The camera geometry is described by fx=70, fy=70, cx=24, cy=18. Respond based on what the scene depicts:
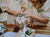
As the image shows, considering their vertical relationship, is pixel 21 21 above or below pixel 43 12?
below

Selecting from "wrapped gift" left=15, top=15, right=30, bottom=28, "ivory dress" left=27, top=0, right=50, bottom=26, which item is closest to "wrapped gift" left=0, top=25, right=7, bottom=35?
"wrapped gift" left=15, top=15, right=30, bottom=28

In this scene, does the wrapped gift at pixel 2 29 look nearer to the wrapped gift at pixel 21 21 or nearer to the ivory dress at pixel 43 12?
the wrapped gift at pixel 21 21

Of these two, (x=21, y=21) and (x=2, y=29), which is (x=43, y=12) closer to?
(x=21, y=21)

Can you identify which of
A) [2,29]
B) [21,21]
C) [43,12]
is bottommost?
[2,29]


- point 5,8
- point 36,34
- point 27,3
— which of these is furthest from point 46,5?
point 5,8

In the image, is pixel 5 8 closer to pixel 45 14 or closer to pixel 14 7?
pixel 14 7

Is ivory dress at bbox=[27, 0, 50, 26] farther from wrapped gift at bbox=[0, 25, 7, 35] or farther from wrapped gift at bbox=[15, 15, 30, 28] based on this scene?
wrapped gift at bbox=[0, 25, 7, 35]

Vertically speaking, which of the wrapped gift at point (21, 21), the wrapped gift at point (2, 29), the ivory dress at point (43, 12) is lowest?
the wrapped gift at point (2, 29)

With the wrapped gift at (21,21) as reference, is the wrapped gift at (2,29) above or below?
below

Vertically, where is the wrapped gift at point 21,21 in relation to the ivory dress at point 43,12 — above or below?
below

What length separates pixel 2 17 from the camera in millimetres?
1050

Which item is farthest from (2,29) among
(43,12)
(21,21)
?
(43,12)

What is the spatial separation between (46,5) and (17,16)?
401 mm

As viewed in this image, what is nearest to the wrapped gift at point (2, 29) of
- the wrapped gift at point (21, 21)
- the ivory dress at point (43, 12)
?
the wrapped gift at point (21, 21)
